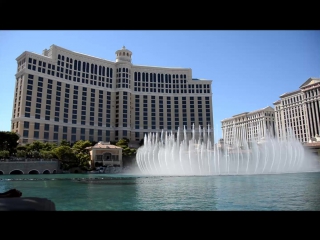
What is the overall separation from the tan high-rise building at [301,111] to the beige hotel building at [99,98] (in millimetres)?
19425

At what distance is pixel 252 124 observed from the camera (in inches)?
3319

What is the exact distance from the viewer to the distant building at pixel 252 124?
255 feet

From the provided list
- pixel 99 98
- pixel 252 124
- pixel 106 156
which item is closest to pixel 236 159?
pixel 106 156

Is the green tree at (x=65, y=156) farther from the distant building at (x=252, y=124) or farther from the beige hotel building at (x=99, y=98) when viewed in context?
the distant building at (x=252, y=124)

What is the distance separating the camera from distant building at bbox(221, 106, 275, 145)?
255 feet

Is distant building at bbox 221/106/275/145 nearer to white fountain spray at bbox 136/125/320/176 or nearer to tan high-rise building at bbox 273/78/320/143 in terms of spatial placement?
tan high-rise building at bbox 273/78/320/143

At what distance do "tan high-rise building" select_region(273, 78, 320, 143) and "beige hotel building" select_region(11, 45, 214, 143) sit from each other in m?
19.4

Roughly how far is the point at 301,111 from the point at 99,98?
51.4m

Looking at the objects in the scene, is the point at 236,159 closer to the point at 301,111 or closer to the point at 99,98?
the point at 301,111
